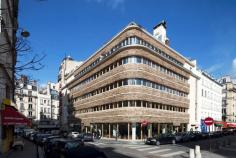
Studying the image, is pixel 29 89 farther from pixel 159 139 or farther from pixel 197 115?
pixel 159 139

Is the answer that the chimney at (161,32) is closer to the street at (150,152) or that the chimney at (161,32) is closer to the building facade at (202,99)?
the building facade at (202,99)

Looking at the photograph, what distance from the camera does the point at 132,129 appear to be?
4341 centimetres

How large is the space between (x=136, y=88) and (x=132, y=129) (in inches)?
234

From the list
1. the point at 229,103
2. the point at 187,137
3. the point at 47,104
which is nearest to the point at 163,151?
the point at 187,137

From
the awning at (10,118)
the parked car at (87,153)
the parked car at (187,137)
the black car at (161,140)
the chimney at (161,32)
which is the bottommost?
the parked car at (187,137)

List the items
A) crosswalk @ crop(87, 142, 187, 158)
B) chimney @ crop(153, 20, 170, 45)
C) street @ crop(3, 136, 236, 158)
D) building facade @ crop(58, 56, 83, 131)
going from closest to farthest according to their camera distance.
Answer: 1. street @ crop(3, 136, 236, 158)
2. crosswalk @ crop(87, 142, 187, 158)
3. chimney @ crop(153, 20, 170, 45)
4. building facade @ crop(58, 56, 83, 131)

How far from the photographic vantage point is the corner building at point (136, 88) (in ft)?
143

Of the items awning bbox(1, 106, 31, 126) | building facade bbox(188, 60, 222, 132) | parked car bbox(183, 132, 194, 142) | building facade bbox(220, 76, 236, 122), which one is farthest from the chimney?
building facade bbox(220, 76, 236, 122)

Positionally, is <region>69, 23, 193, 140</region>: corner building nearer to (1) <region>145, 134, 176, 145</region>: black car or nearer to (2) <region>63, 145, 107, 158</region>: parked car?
(1) <region>145, 134, 176, 145</region>: black car

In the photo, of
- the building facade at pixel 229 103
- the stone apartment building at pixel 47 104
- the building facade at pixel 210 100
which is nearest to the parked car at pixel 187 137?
the building facade at pixel 210 100

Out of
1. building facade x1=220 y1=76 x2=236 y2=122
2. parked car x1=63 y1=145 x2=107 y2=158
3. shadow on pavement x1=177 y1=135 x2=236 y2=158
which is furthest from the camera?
building facade x1=220 y1=76 x2=236 y2=122

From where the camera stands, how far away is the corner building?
43.7 metres

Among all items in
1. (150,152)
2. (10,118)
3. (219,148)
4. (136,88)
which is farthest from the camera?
(136,88)

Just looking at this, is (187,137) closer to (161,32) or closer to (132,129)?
(132,129)
